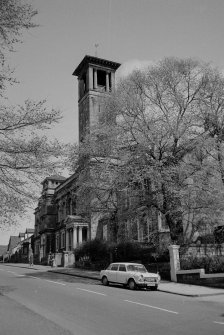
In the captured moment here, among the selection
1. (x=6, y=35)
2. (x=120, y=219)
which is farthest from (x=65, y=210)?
(x=6, y=35)

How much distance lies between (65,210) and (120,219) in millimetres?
31146

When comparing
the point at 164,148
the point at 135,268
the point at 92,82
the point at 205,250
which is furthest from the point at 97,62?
the point at 135,268

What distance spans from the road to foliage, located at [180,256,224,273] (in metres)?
6.23

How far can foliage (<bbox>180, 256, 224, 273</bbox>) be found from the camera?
21.8 m

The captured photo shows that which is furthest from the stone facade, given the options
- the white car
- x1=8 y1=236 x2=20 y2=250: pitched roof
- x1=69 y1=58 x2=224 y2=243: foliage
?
x1=8 y1=236 x2=20 y2=250: pitched roof

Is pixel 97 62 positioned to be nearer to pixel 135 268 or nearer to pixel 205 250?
pixel 205 250

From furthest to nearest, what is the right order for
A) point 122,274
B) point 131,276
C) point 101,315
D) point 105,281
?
point 105,281
point 122,274
point 131,276
point 101,315

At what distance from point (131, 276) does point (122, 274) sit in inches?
34.6

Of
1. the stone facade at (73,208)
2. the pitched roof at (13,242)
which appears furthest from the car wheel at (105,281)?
the pitched roof at (13,242)

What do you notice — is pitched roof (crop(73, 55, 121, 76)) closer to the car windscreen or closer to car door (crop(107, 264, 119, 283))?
car door (crop(107, 264, 119, 283))

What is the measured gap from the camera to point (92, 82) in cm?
5644

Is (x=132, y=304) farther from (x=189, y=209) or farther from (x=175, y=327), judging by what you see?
(x=189, y=209)

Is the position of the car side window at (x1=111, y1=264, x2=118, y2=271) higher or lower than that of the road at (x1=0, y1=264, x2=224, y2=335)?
higher

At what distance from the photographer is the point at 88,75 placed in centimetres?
5662
